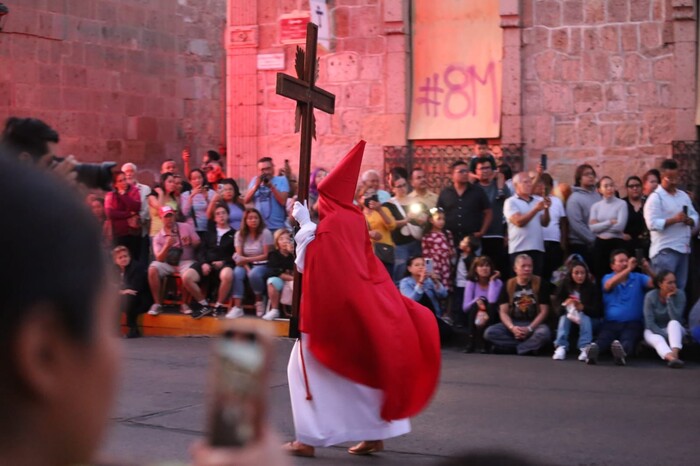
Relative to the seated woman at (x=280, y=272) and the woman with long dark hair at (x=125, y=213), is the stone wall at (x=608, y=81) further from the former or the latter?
the woman with long dark hair at (x=125, y=213)

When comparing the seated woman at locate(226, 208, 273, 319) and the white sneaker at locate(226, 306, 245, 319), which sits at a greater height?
the seated woman at locate(226, 208, 273, 319)

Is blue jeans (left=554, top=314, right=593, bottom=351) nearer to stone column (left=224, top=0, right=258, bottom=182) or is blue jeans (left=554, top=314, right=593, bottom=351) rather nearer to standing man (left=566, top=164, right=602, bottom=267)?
standing man (left=566, top=164, right=602, bottom=267)

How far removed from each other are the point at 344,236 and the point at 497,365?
4.24 m

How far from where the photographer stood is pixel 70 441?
986mm

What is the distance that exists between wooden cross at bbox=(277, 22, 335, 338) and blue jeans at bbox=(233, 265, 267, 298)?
516 cm

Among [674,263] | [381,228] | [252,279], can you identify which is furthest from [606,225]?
[252,279]

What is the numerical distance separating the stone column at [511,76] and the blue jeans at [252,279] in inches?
151

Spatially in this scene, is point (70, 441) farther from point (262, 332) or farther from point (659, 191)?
point (659, 191)

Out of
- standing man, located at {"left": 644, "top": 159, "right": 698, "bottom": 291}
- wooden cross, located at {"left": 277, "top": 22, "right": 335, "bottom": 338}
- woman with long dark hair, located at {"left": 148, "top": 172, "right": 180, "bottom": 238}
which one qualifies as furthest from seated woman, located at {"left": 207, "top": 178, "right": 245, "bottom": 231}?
wooden cross, located at {"left": 277, "top": 22, "right": 335, "bottom": 338}

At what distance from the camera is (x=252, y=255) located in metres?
13.3

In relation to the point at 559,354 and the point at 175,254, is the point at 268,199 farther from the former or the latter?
the point at 559,354

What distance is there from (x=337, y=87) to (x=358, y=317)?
367 inches

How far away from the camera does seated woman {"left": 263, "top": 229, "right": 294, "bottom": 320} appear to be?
13.0 metres

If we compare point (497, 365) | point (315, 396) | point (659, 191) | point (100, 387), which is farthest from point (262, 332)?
point (659, 191)
